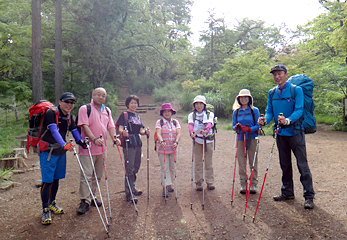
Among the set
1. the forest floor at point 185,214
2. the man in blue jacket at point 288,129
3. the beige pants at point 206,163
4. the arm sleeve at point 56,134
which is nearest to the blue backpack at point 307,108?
the man in blue jacket at point 288,129

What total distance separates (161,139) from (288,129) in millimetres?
2134

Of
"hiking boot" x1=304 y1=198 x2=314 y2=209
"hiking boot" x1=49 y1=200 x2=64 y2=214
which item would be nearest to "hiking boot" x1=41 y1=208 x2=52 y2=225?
"hiking boot" x1=49 y1=200 x2=64 y2=214

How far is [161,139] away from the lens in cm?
451

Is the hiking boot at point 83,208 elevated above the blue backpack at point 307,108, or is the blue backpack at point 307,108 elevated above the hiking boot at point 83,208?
the blue backpack at point 307,108

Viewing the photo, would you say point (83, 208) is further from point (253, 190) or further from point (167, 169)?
point (253, 190)

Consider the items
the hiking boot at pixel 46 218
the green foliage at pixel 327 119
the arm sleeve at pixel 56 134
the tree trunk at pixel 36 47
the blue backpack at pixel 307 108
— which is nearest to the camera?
the arm sleeve at pixel 56 134

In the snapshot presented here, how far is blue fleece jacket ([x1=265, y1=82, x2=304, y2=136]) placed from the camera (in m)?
3.81

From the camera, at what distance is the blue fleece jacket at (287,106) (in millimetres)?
3813

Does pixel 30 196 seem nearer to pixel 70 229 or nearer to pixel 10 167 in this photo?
pixel 70 229

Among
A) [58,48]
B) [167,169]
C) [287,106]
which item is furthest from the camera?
[58,48]

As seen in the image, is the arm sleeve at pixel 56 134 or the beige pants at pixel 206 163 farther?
the beige pants at pixel 206 163

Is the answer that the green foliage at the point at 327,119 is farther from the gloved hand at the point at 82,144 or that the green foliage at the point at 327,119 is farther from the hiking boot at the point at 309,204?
the gloved hand at the point at 82,144

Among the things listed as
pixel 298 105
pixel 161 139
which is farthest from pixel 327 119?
pixel 161 139

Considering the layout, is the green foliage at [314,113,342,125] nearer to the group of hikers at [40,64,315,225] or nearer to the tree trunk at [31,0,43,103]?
the group of hikers at [40,64,315,225]
